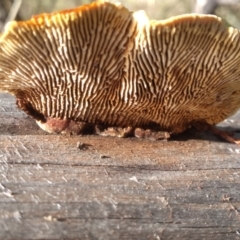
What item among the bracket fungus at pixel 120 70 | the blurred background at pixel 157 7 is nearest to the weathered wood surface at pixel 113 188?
the bracket fungus at pixel 120 70

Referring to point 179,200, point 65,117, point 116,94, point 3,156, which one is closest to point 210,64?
point 116,94

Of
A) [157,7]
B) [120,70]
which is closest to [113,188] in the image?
[120,70]

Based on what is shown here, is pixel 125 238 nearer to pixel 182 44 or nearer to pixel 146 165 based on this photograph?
pixel 146 165

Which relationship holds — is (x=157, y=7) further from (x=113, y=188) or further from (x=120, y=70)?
(x=113, y=188)

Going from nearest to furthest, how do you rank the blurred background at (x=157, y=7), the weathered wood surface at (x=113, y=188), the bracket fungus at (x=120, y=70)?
the bracket fungus at (x=120, y=70) → the weathered wood surface at (x=113, y=188) → the blurred background at (x=157, y=7)

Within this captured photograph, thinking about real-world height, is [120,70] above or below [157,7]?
above

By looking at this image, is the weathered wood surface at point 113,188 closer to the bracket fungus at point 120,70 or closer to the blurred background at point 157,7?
the bracket fungus at point 120,70

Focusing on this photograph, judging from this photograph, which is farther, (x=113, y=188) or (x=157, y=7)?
(x=157, y=7)
